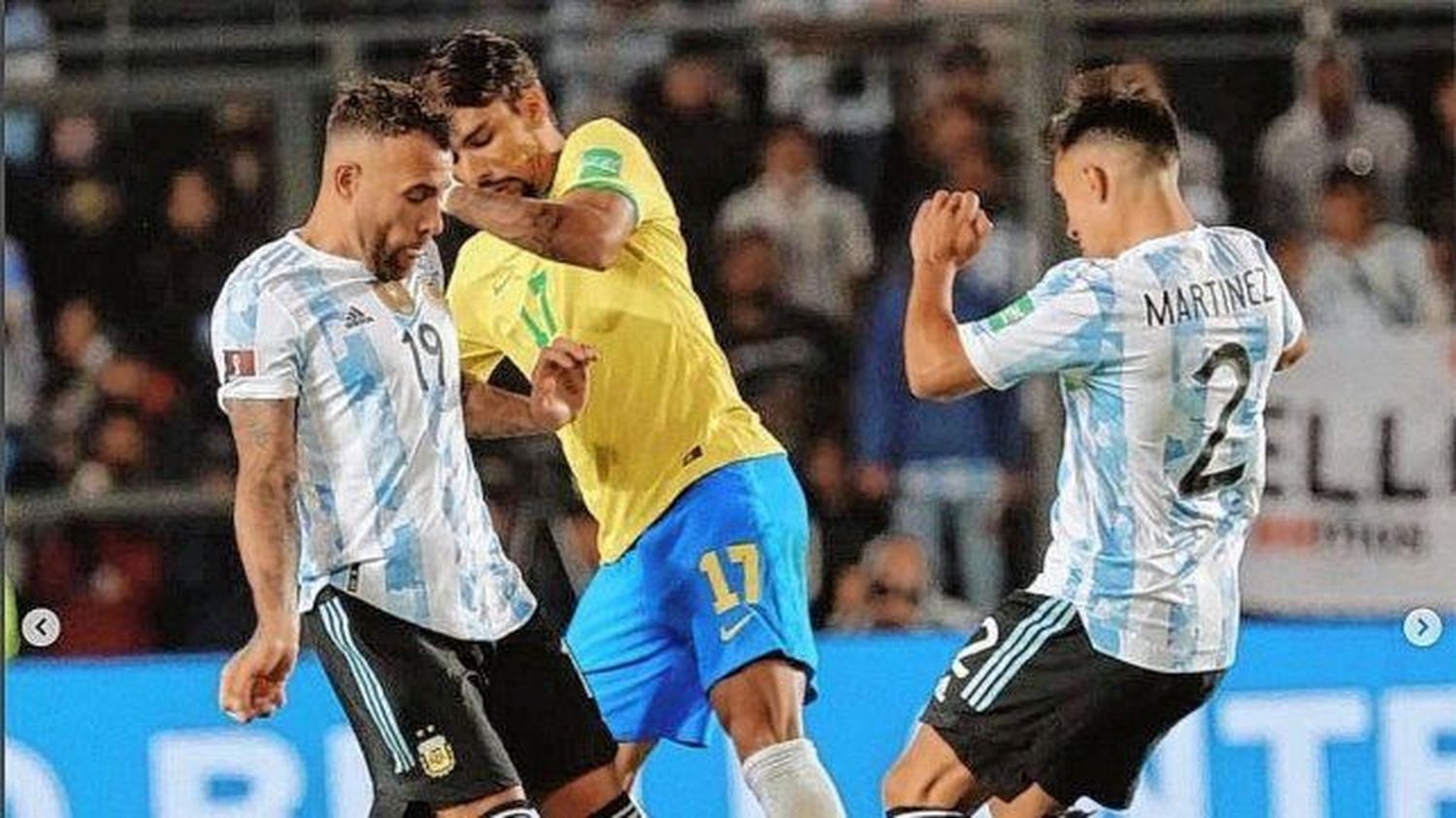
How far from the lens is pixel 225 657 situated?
8.03 m

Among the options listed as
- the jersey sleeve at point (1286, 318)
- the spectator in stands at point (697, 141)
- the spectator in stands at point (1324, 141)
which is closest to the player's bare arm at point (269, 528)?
the jersey sleeve at point (1286, 318)

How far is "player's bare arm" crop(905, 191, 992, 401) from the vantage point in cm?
563

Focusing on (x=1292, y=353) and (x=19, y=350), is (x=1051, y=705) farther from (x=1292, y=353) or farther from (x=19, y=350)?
(x=19, y=350)

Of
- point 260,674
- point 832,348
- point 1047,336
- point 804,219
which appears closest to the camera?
point 260,674

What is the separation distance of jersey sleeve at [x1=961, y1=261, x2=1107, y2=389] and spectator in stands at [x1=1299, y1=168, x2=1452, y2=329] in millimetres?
3305

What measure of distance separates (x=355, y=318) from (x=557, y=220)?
2.13 feet

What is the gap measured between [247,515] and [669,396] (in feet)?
4.06

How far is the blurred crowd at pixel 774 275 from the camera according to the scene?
28.7ft

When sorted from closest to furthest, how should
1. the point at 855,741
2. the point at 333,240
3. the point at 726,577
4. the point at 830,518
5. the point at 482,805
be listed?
the point at 482,805
the point at 333,240
the point at 726,577
the point at 855,741
the point at 830,518

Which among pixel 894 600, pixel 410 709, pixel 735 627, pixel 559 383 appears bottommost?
pixel 894 600

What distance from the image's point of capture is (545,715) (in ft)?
18.6

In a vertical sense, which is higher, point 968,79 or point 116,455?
point 968,79

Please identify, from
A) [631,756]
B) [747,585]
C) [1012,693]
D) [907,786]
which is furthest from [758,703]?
[1012,693]

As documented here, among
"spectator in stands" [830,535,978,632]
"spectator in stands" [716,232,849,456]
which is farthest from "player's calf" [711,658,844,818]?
"spectator in stands" [716,232,849,456]
